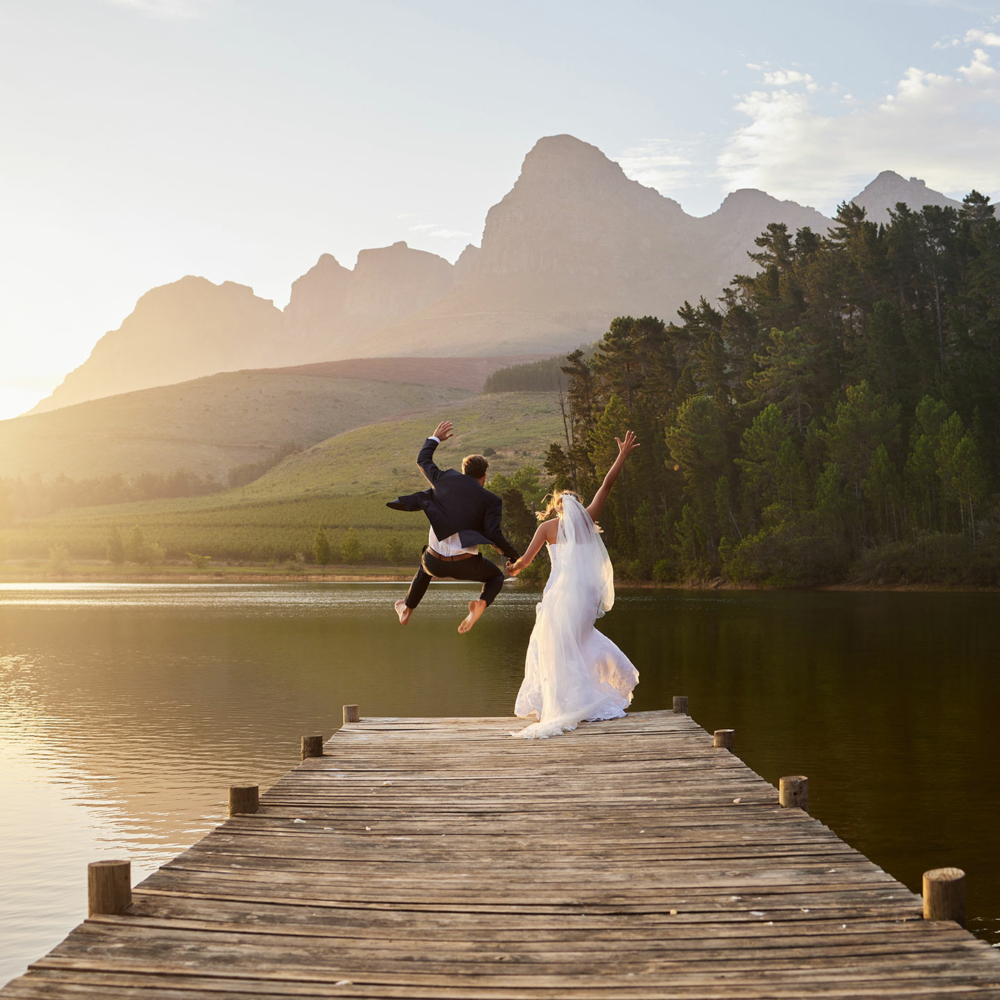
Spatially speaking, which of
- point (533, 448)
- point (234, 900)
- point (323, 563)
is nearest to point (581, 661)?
point (234, 900)

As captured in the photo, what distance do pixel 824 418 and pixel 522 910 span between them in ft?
263

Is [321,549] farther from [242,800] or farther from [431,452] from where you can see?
[242,800]

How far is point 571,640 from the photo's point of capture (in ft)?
47.8

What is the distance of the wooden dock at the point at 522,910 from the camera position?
5730mm

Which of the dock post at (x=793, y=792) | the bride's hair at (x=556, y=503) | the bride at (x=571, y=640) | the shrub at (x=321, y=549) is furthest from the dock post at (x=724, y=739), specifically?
the shrub at (x=321, y=549)

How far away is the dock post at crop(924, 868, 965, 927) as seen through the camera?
6.61 m

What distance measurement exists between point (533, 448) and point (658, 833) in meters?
153

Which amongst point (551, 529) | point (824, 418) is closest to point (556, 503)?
point (551, 529)

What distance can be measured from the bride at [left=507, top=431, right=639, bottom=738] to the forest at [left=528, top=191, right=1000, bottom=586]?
62.8 metres

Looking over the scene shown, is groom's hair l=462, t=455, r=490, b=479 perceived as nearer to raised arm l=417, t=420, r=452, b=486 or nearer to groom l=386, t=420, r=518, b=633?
groom l=386, t=420, r=518, b=633

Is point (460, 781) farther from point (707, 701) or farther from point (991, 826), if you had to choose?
point (707, 701)

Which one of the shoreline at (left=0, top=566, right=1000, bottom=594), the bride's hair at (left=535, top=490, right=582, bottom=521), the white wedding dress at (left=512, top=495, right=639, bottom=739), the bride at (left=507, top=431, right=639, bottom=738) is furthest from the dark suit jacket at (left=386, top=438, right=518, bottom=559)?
the shoreline at (left=0, top=566, right=1000, bottom=594)

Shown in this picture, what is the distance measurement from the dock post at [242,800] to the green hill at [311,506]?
113588mm

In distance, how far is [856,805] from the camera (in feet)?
53.7
